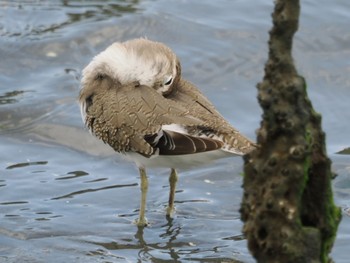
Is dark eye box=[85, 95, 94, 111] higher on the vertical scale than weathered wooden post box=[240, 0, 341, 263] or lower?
lower

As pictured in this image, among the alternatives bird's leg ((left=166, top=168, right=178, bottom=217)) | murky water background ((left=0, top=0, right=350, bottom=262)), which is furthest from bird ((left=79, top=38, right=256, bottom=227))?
murky water background ((left=0, top=0, right=350, bottom=262))

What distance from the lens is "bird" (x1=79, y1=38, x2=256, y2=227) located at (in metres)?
6.87

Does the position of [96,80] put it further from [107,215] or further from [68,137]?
[68,137]

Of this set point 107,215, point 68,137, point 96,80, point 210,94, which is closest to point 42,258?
point 107,215

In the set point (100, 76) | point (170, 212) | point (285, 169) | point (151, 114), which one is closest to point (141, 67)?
point (100, 76)

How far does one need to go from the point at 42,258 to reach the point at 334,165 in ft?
9.49

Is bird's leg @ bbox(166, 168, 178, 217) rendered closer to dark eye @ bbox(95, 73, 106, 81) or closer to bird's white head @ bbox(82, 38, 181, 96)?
bird's white head @ bbox(82, 38, 181, 96)

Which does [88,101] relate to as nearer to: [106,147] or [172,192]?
[172,192]

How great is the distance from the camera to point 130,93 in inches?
287

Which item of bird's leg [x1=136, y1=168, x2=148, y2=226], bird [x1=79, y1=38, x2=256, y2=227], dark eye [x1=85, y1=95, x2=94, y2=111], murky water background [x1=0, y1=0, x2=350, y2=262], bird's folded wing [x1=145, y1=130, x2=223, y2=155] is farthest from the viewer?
Answer: dark eye [x1=85, y1=95, x2=94, y2=111]

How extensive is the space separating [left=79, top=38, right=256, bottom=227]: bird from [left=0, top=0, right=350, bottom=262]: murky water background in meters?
0.44

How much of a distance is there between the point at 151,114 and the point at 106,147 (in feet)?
6.34

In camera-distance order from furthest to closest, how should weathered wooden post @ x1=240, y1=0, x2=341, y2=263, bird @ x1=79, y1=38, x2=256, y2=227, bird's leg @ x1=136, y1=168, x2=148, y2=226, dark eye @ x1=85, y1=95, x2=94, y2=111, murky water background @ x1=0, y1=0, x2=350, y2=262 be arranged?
dark eye @ x1=85, y1=95, x2=94, y2=111 < bird's leg @ x1=136, y1=168, x2=148, y2=226 < murky water background @ x1=0, y1=0, x2=350, y2=262 < bird @ x1=79, y1=38, x2=256, y2=227 < weathered wooden post @ x1=240, y1=0, x2=341, y2=263

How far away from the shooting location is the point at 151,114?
706 centimetres
